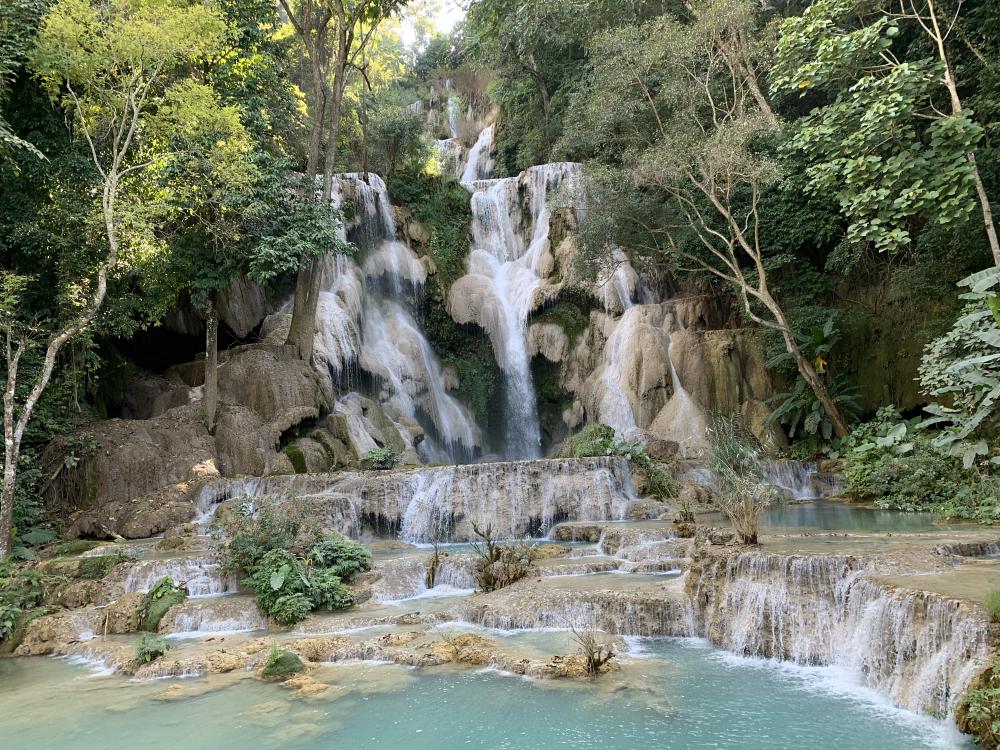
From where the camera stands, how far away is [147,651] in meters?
7.14

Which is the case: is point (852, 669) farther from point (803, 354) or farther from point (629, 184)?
point (629, 184)

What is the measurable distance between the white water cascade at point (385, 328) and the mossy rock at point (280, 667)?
41.3ft

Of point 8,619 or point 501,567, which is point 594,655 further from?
point 8,619

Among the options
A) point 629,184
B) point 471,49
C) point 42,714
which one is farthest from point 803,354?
point 471,49

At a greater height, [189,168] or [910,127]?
[189,168]

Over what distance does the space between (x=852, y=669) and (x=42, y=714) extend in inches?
280

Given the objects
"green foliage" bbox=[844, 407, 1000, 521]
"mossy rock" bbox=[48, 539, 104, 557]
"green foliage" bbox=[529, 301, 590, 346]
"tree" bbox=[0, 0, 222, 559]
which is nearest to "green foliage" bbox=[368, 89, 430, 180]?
"green foliage" bbox=[529, 301, 590, 346]

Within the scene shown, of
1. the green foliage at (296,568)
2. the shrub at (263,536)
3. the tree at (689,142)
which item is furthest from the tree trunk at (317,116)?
the green foliage at (296,568)

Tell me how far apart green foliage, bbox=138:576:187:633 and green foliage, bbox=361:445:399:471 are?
23.9 ft

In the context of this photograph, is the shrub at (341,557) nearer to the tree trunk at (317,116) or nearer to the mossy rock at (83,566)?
the mossy rock at (83,566)

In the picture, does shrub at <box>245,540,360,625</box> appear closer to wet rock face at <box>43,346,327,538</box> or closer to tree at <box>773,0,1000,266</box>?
wet rock face at <box>43,346,327,538</box>

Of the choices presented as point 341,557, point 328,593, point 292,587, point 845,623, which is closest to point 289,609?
point 292,587

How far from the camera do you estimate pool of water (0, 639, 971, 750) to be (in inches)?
194

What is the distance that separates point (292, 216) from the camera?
16.8 meters
